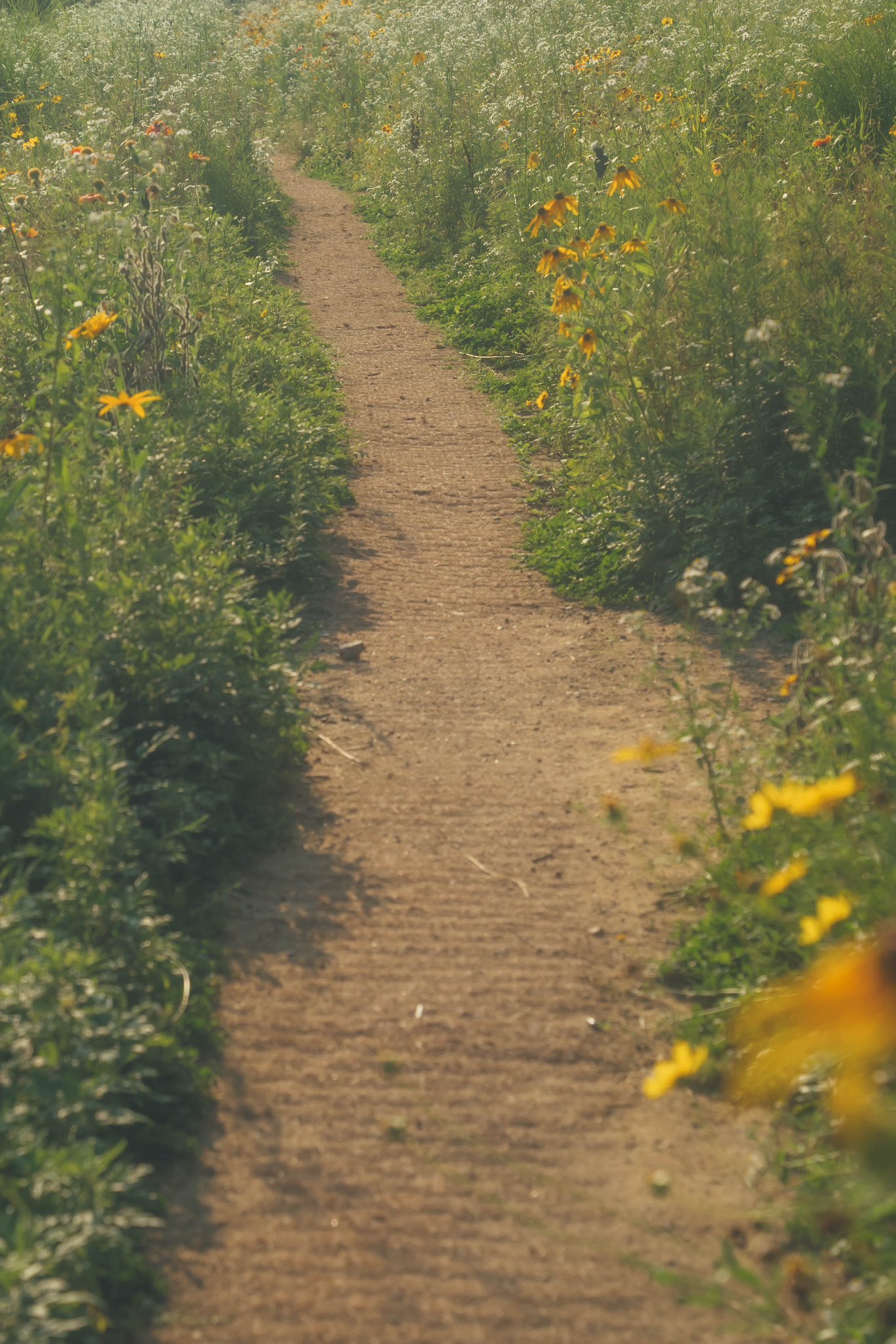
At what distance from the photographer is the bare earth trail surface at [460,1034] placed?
236 centimetres

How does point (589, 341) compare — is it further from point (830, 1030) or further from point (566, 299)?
point (830, 1030)

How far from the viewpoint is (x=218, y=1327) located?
2.27m

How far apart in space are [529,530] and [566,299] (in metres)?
1.08

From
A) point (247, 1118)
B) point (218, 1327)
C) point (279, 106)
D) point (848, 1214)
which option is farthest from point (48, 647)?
point (279, 106)

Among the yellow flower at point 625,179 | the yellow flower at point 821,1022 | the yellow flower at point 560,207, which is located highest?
the yellow flower at point 625,179

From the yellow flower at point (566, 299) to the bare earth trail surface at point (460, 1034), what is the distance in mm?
1364

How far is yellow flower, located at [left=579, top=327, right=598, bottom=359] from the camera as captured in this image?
561 cm

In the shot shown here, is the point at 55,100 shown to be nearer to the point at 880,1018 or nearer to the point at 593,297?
the point at 593,297

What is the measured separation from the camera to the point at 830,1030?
52.7 inches

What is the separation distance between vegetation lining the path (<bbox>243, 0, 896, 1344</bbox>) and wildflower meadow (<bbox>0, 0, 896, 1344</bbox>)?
0.02 meters

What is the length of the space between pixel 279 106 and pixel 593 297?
12.9 metres

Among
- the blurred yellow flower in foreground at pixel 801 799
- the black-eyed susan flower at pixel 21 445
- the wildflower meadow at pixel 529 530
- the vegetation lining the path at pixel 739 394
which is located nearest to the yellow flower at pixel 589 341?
the wildflower meadow at pixel 529 530

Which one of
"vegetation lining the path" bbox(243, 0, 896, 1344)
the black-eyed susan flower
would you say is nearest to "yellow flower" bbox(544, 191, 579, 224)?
"vegetation lining the path" bbox(243, 0, 896, 1344)

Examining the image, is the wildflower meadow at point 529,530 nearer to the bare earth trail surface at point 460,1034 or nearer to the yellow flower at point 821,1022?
the yellow flower at point 821,1022
